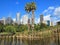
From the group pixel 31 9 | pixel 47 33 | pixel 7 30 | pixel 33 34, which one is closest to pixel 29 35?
pixel 33 34

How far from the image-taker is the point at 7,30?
128625mm

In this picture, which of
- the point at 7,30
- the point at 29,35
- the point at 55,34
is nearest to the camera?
the point at 55,34

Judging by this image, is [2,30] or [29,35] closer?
[29,35]

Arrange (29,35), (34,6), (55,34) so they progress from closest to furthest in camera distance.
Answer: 1. (55,34)
2. (29,35)
3. (34,6)

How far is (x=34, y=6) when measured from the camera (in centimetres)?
9806

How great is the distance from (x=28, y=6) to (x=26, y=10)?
3.01m

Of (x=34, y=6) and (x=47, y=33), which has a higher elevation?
(x=34, y=6)

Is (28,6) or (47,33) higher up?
(28,6)

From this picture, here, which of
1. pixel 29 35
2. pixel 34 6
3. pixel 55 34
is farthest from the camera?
pixel 34 6

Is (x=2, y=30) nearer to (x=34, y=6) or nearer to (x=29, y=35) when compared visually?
(x=34, y=6)

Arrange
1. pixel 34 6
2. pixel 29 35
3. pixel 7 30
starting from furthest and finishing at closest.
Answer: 1. pixel 7 30
2. pixel 34 6
3. pixel 29 35

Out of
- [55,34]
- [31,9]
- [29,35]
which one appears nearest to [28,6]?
[31,9]

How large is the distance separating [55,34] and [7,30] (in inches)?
2148

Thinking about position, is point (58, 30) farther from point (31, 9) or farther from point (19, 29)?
point (19, 29)
